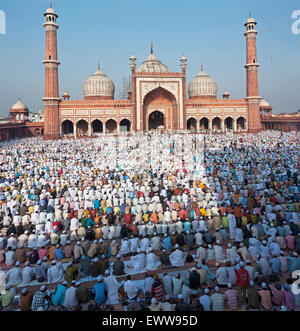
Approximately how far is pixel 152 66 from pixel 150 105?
675 centimetres

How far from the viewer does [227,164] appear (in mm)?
13250

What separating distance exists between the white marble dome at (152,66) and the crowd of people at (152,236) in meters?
25.8

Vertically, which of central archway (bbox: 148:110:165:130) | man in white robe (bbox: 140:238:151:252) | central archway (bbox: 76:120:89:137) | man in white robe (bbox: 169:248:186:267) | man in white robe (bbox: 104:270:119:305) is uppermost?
central archway (bbox: 148:110:165:130)

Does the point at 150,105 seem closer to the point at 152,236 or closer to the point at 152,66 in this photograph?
the point at 152,66

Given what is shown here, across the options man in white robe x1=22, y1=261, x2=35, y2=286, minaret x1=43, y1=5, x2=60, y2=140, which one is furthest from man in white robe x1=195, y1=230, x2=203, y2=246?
minaret x1=43, y1=5, x2=60, y2=140

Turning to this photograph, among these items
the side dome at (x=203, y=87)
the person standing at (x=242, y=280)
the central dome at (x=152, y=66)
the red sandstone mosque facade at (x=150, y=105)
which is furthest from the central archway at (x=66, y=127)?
the person standing at (x=242, y=280)

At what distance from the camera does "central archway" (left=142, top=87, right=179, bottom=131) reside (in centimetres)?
3316

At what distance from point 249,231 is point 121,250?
2982mm

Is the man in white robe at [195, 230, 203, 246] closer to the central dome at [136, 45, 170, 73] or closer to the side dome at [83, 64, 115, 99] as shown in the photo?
the side dome at [83, 64, 115, 99]

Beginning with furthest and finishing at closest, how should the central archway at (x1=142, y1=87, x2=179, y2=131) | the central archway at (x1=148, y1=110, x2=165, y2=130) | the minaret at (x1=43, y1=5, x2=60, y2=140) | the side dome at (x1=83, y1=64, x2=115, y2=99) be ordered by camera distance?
1. the central archway at (x1=148, y1=110, x2=165, y2=130)
2. the side dome at (x1=83, y1=64, x2=115, y2=99)
3. the central archway at (x1=142, y1=87, x2=179, y2=131)
4. the minaret at (x1=43, y1=5, x2=60, y2=140)

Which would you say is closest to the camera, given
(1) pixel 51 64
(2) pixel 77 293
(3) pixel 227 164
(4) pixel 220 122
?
(2) pixel 77 293

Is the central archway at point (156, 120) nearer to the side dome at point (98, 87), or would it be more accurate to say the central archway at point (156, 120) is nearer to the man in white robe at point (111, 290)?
the side dome at point (98, 87)

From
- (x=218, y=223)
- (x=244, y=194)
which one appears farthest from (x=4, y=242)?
(x=244, y=194)
